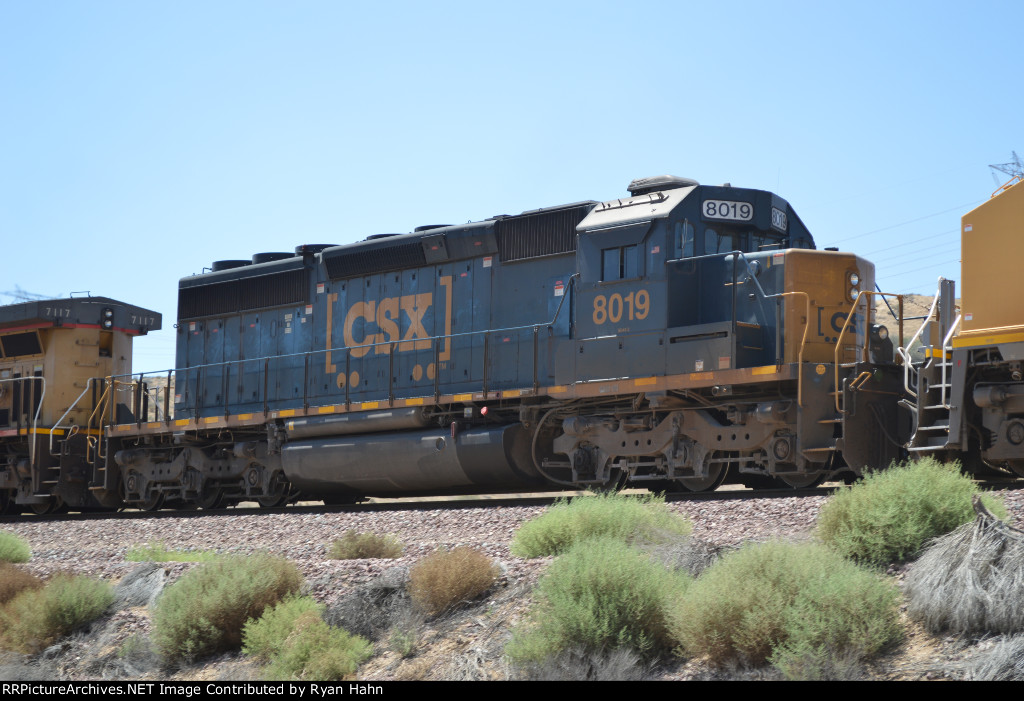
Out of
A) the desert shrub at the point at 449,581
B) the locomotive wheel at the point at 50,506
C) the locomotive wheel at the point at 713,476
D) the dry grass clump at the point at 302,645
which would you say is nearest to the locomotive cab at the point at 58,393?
the locomotive wheel at the point at 50,506

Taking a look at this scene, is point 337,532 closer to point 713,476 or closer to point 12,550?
point 12,550

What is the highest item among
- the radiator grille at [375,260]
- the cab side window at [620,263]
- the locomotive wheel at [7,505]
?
the radiator grille at [375,260]

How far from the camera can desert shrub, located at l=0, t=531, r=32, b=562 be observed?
11.0 m

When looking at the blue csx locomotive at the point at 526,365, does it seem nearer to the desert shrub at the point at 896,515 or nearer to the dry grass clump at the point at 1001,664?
the desert shrub at the point at 896,515

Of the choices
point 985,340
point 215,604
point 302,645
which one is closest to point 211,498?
point 215,604

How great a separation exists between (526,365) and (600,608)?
727 centimetres

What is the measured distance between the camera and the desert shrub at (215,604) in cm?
715

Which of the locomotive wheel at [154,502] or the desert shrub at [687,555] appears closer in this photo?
the desert shrub at [687,555]

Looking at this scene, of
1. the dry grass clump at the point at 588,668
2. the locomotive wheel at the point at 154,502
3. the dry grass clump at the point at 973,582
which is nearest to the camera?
the dry grass clump at the point at 973,582

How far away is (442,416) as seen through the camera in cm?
1378

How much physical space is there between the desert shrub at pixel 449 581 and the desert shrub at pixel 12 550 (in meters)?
5.89

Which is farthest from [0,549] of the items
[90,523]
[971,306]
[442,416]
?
[971,306]
